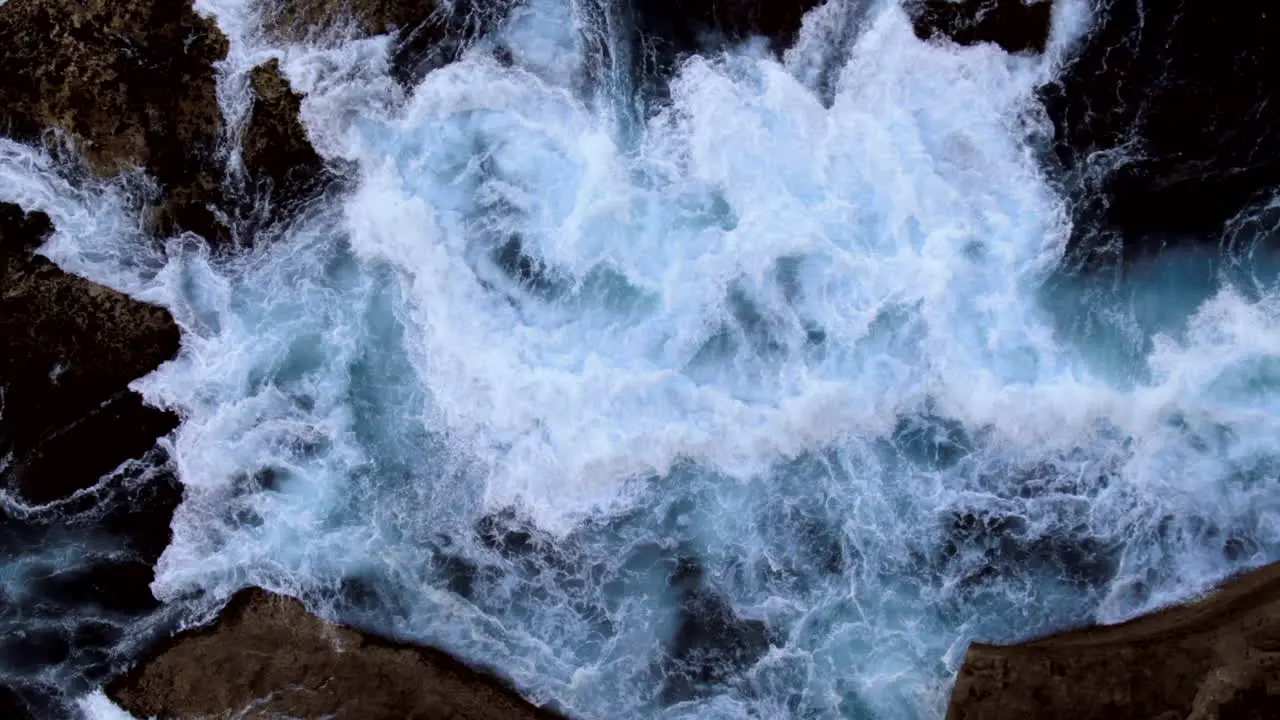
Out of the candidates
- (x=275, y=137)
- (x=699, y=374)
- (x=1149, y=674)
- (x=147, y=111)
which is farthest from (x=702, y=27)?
(x=1149, y=674)

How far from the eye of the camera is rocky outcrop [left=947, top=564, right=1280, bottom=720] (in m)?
7.42

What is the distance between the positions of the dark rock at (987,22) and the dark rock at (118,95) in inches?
292

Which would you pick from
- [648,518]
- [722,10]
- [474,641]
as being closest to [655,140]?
[722,10]

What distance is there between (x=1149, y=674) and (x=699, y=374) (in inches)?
179

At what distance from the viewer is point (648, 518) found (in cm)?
920

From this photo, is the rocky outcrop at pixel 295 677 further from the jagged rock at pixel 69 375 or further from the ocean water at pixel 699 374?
the jagged rock at pixel 69 375

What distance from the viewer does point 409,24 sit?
10.1m

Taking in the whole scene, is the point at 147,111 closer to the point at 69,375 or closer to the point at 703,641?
the point at 69,375

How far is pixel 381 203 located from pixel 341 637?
14.1ft

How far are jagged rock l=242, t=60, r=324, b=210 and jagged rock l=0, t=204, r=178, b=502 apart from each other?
183cm

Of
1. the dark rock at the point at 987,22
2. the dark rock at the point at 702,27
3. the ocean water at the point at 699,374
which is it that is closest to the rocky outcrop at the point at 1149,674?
the ocean water at the point at 699,374

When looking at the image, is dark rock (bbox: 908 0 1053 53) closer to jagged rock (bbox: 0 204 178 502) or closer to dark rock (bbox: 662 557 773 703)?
dark rock (bbox: 662 557 773 703)

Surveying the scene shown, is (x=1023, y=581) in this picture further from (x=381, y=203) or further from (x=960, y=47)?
(x=381, y=203)

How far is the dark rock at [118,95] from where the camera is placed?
9.99 meters
